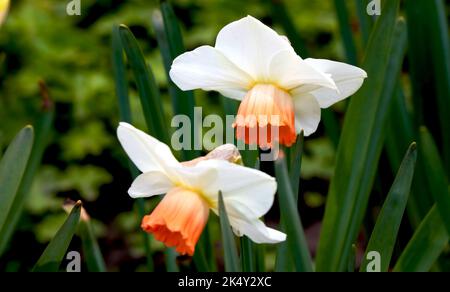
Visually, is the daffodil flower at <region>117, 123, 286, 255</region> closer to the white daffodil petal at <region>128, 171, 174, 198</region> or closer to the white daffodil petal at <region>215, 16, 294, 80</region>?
the white daffodil petal at <region>128, 171, 174, 198</region>

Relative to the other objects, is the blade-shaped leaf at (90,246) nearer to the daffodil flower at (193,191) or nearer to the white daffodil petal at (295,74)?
the daffodil flower at (193,191)

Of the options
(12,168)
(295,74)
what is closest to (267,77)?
(295,74)

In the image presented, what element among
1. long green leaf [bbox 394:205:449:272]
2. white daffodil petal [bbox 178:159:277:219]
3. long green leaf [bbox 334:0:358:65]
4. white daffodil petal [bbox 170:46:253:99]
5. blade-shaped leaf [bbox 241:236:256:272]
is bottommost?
long green leaf [bbox 394:205:449:272]

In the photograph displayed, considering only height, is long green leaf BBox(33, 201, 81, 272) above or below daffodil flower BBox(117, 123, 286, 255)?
below

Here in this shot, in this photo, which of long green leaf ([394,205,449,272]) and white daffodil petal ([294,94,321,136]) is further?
long green leaf ([394,205,449,272])

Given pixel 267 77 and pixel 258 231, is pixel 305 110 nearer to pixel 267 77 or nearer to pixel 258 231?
pixel 267 77

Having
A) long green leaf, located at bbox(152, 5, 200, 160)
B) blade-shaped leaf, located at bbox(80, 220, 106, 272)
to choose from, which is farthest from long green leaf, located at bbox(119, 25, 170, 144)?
blade-shaped leaf, located at bbox(80, 220, 106, 272)
